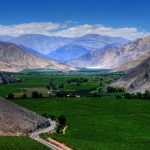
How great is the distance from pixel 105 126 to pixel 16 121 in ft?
88.6

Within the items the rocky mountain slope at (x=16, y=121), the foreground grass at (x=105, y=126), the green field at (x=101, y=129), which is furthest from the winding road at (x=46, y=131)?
the foreground grass at (x=105, y=126)

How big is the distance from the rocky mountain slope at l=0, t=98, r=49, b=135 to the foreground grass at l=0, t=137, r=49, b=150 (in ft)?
63.9

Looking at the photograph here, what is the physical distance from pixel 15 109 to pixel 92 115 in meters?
33.9

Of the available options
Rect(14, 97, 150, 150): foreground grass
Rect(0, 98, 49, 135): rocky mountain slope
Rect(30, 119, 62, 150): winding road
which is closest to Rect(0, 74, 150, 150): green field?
Rect(14, 97, 150, 150): foreground grass

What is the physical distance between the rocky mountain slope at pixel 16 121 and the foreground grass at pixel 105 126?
1064 centimetres

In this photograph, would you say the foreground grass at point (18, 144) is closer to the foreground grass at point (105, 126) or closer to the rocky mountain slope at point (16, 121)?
the foreground grass at point (105, 126)

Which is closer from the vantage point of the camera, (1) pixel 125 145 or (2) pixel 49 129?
(1) pixel 125 145

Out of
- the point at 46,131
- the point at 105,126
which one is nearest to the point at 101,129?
the point at 105,126

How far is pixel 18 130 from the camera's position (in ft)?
435

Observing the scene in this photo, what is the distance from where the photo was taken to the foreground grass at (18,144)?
9747cm

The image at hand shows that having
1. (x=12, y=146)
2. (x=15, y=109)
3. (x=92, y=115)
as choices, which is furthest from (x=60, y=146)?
(x=92, y=115)

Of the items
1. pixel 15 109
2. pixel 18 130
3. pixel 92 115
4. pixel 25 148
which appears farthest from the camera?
pixel 92 115

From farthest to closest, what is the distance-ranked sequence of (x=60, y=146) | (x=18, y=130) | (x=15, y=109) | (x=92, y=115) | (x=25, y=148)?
1. (x=92, y=115)
2. (x=15, y=109)
3. (x=18, y=130)
4. (x=60, y=146)
5. (x=25, y=148)

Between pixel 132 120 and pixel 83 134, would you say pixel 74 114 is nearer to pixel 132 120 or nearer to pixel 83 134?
pixel 132 120
